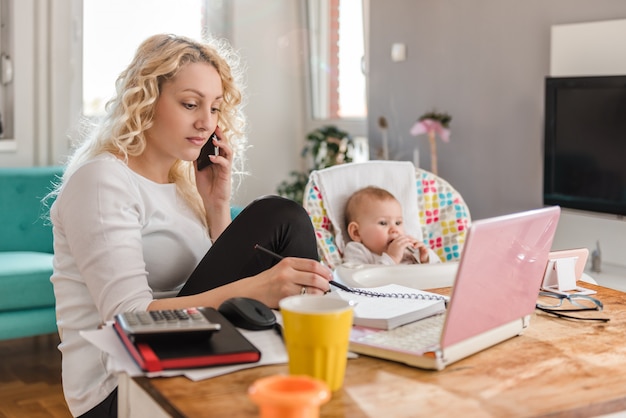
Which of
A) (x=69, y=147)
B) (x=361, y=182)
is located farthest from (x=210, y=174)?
(x=69, y=147)

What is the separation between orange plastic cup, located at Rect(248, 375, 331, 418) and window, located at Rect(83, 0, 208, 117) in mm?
3808

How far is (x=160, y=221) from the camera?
179cm

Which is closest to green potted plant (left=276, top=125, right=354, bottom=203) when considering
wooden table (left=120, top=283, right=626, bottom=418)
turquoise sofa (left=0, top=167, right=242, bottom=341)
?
turquoise sofa (left=0, top=167, right=242, bottom=341)

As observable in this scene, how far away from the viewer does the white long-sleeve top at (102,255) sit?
1503 millimetres

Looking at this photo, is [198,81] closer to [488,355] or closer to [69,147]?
[488,355]

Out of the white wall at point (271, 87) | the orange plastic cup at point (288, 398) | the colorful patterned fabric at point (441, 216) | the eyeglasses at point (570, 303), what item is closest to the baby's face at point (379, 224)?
the colorful patterned fabric at point (441, 216)

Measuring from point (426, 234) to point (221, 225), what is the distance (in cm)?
96

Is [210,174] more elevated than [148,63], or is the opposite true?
[148,63]

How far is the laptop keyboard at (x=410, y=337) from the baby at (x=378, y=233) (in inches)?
46.6

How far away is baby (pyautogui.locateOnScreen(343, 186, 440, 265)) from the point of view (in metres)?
2.52

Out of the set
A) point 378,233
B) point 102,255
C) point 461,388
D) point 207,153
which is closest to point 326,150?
point 378,233

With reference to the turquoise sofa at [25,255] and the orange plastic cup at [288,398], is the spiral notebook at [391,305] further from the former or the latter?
the turquoise sofa at [25,255]

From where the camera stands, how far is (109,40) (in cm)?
463

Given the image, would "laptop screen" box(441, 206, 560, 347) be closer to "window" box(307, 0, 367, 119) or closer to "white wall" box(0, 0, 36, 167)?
"white wall" box(0, 0, 36, 167)
